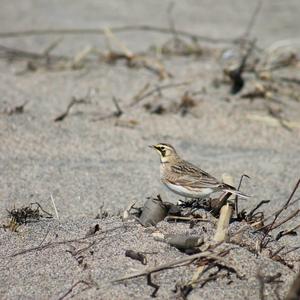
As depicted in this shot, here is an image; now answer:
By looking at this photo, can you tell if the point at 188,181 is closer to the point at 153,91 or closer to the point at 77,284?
the point at 77,284

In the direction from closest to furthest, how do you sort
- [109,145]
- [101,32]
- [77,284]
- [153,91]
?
[77,284] → [109,145] → [153,91] → [101,32]

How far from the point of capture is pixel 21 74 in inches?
306

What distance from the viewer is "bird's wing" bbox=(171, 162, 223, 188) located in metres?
4.72

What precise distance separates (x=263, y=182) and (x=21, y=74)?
322cm

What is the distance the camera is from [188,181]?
4809mm

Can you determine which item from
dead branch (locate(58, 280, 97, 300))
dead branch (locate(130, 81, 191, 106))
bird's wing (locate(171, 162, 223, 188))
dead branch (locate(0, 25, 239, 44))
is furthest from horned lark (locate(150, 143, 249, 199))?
dead branch (locate(0, 25, 239, 44))

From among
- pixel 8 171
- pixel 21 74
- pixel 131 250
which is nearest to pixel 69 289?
pixel 131 250

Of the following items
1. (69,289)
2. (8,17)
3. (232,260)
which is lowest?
(8,17)

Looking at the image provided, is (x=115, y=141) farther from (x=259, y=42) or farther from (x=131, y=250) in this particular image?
(x=259, y=42)

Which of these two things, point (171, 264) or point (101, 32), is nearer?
point (171, 264)

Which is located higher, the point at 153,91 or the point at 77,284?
the point at 77,284

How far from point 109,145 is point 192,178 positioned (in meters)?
1.55

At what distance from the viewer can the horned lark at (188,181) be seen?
4668 mm

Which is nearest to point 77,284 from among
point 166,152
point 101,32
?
point 166,152
